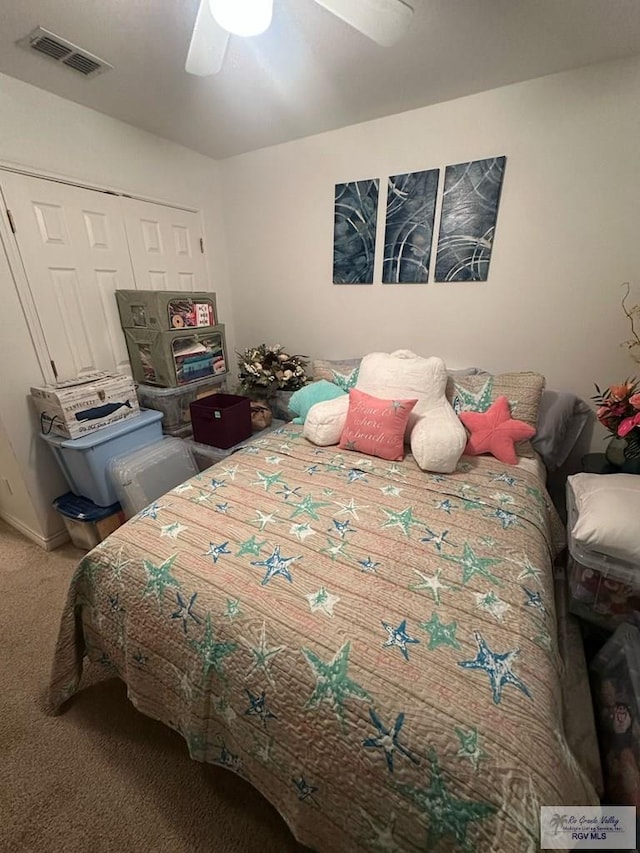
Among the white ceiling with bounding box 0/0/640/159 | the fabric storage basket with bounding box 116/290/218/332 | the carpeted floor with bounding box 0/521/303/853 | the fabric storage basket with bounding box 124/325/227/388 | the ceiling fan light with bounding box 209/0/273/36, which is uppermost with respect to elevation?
the white ceiling with bounding box 0/0/640/159

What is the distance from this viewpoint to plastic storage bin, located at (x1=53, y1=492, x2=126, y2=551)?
1865 mm

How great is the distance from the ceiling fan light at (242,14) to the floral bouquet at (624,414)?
1830mm

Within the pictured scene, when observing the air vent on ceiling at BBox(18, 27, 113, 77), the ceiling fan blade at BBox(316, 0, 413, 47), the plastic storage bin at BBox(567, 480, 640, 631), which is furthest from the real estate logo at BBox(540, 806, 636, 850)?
the air vent on ceiling at BBox(18, 27, 113, 77)

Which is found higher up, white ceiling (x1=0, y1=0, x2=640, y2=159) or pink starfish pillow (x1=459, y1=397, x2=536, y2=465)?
white ceiling (x1=0, y1=0, x2=640, y2=159)

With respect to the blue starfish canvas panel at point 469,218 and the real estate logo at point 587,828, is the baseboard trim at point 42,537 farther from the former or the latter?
the blue starfish canvas panel at point 469,218

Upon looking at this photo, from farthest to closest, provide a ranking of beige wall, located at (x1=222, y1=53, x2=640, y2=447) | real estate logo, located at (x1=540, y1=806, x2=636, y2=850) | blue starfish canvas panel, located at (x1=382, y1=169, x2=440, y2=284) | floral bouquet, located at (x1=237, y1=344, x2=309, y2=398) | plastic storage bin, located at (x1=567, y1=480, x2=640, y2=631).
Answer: floral bouquet, located at (x1=237, y1=344, x2=309, y2=398) → blue starfish canvas panel, located at (x1=382, y1=169, x2=440, y2=284) → beige wall, located at (x1=222, y1=53, x2=640, y2=447) → plastic storage bin, located at (x1=567, y1=480, x2=640, y2=631) → real estate logo, located at (x1=540, y1=806, x2=636, y2=850)

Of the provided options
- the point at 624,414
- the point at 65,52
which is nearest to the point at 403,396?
the point at 624,414

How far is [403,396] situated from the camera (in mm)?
1849

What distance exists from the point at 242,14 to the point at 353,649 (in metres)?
1.68

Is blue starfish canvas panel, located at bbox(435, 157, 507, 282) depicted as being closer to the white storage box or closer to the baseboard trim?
the white storage box

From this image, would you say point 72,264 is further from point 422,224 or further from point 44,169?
point 422,224

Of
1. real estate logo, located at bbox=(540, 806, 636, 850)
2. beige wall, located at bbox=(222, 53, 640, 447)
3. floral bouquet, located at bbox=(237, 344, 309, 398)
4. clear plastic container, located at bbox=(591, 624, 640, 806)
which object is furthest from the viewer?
floral bouquet, located at bbox=(237, 344, 309, 398)

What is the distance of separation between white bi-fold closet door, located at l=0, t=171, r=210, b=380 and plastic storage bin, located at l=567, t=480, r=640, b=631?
2565 mm

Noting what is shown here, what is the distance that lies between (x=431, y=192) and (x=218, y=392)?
1833 mm
